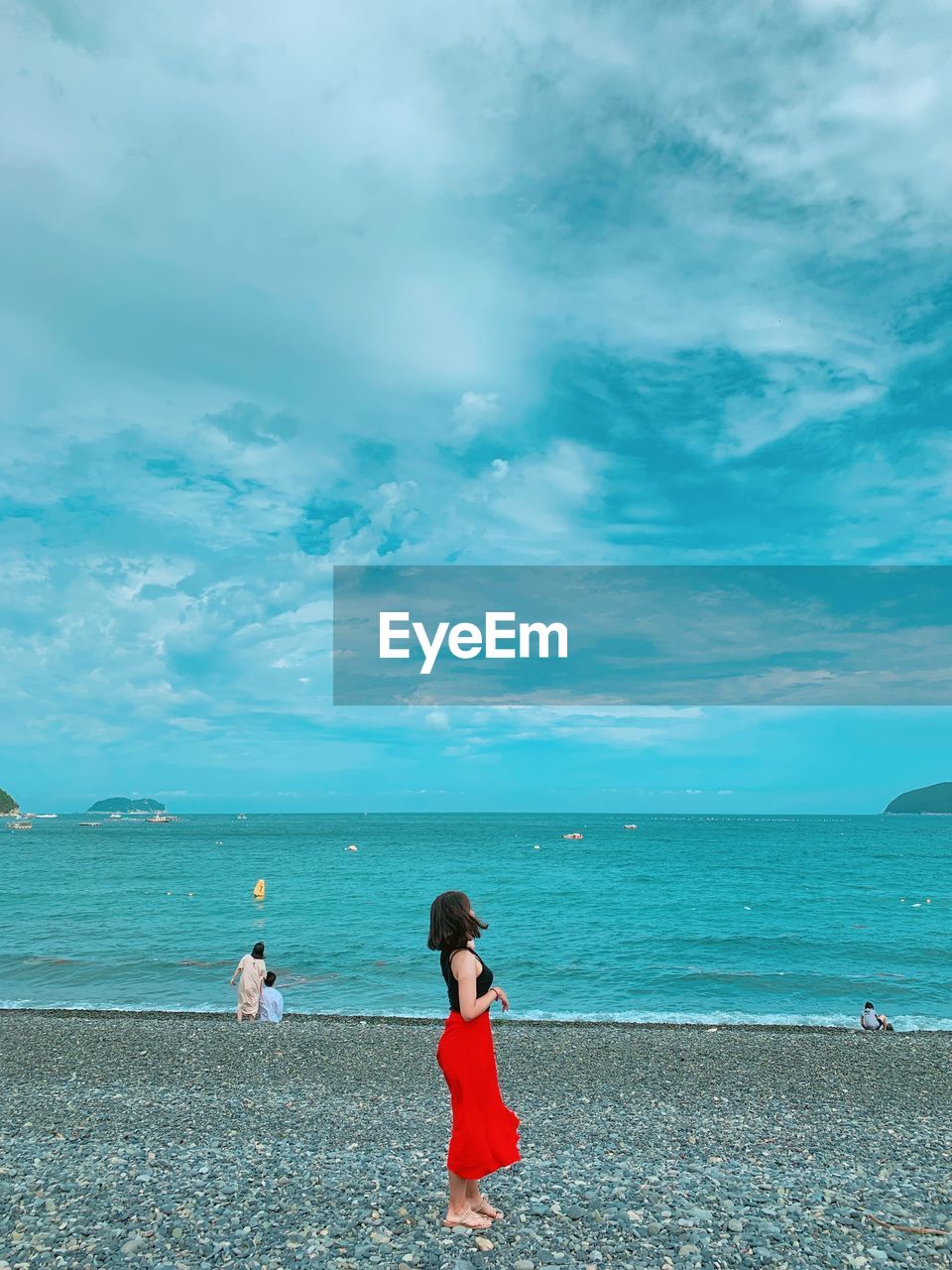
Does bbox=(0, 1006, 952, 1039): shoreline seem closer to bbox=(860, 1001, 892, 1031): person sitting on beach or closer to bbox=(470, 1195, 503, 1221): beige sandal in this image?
bbox=(860, 1001, 892, 1031): person sitting on beach

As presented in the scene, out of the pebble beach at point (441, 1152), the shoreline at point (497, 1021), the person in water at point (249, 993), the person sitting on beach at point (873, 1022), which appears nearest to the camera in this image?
the pebble beach at point (441, 1152)

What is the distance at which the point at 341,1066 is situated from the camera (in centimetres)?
1458

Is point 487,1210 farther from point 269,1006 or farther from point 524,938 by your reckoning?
point 524,938

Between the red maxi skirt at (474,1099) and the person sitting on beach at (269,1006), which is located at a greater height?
the red maxi skirt at (474,1099)

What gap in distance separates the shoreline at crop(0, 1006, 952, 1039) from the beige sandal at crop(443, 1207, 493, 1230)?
13684mm

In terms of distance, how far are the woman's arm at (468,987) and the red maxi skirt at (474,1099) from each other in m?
0.13

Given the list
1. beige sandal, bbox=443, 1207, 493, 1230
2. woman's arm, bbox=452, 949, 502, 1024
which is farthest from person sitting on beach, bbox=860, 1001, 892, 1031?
woman's arm, bbox=452, 949, 502, 1024

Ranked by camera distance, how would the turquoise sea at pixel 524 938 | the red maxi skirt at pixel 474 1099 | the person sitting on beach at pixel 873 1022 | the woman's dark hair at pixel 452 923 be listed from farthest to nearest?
the turquoise sea at pixel 524 938 → the person sitting on beach at pixel 873 1022 → the red maxi skirt at pixel 474 1099 → the woman's dark hair at pixel 452 923

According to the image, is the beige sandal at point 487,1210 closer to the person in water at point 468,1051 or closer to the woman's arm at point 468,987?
the person in water at point 468,1051

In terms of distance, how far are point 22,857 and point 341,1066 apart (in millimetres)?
90330

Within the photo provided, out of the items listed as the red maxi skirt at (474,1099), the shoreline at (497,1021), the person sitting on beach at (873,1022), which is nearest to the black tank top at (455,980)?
the red maxi skirt at (474,1099)

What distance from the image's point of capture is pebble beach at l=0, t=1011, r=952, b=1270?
6.84 m

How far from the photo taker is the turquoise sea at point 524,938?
25.5m

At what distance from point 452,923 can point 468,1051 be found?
1037 millimetres
